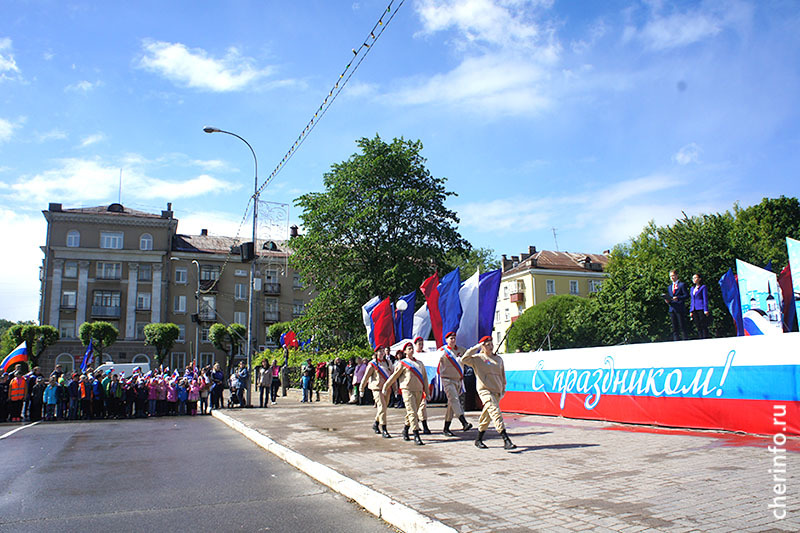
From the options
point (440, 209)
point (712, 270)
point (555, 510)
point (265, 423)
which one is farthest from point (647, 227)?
point (555, 510)

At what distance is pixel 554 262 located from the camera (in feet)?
233

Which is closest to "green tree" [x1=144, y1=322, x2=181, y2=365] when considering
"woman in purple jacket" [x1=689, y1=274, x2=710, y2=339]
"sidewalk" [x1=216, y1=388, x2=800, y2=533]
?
"sidewalk" [x1=216, y1=388, x2=800, y2=533]

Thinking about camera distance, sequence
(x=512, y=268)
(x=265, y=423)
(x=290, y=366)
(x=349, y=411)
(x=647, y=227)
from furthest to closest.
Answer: (x=512, y=268)
(x=647, y=227)
(x=290, y=366)
(x=349, y=411)
(x=265, y=423)

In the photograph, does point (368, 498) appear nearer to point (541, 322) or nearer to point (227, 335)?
point (541, 322)

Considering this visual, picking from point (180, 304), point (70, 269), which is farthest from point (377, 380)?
point (70, 269)

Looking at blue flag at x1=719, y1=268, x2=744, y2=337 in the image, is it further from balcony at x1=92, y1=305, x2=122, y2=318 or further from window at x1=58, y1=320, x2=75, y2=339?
window at x1=58, y1=320, x2=75, y2=339

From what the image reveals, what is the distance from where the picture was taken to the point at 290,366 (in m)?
33.3

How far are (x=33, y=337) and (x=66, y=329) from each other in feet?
29.0

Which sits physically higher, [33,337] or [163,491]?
[33,337]

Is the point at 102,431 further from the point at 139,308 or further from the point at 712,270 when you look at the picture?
the point at 139,308

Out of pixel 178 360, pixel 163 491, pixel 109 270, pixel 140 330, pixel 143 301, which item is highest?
pixel 109 270

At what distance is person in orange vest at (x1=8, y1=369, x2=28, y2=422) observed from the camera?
19.1 metres

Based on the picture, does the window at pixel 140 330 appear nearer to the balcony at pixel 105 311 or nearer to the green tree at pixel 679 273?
the balcony at pixel 105 311

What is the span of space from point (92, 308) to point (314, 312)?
126 ft
